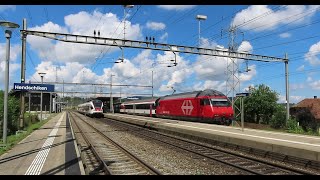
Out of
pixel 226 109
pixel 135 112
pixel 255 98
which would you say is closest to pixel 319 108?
pixel 255 98

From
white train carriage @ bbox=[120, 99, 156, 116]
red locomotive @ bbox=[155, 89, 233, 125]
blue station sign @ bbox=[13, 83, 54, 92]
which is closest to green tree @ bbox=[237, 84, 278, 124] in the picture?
white train carriage @ bbox=[120, 99, 156, 116]

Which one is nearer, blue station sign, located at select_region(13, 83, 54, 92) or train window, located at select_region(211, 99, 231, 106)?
blue station sign, located at select_region(13, 83, 54, 92)

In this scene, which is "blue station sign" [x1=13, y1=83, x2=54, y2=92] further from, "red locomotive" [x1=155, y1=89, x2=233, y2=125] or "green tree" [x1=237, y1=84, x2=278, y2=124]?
"green tree" [x1=237, y1=84, x2=278, y2=124]

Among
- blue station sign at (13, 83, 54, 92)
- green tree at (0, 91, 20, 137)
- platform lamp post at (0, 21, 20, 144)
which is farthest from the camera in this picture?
green tree at (0, 91, 20, 137)

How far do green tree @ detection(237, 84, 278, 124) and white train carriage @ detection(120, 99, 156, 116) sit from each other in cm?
1328

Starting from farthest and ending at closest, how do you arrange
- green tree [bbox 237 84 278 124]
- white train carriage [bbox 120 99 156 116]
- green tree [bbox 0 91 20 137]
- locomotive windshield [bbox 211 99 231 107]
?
white train carriage [bbox 120 99 156 116] < green tree [bbox 237 84 278 124] < locomotive windshield [bbox 211 99 231 107] < green tree [bbox 0 91 20 137]

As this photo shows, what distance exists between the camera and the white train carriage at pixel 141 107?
53.2m

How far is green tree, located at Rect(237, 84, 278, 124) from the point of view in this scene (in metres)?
49.9

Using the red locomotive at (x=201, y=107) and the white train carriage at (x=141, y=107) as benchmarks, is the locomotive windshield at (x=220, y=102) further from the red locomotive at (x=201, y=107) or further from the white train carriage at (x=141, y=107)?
the white train carriage at (x=141, y=107)

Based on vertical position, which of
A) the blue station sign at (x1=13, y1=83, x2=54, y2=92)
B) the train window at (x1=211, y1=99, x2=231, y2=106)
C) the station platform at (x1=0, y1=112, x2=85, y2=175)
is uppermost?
the blue station sign at (x1=13, y1=83, x2=54, y2=92)

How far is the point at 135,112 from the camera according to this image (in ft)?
205

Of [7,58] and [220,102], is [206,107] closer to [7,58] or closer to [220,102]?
[220,102]

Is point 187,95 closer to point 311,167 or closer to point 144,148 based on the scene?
point 144,148

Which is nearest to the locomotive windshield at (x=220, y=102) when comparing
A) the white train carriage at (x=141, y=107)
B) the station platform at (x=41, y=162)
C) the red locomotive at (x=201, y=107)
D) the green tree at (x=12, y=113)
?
the red locomotive at (x=201, y=107)
